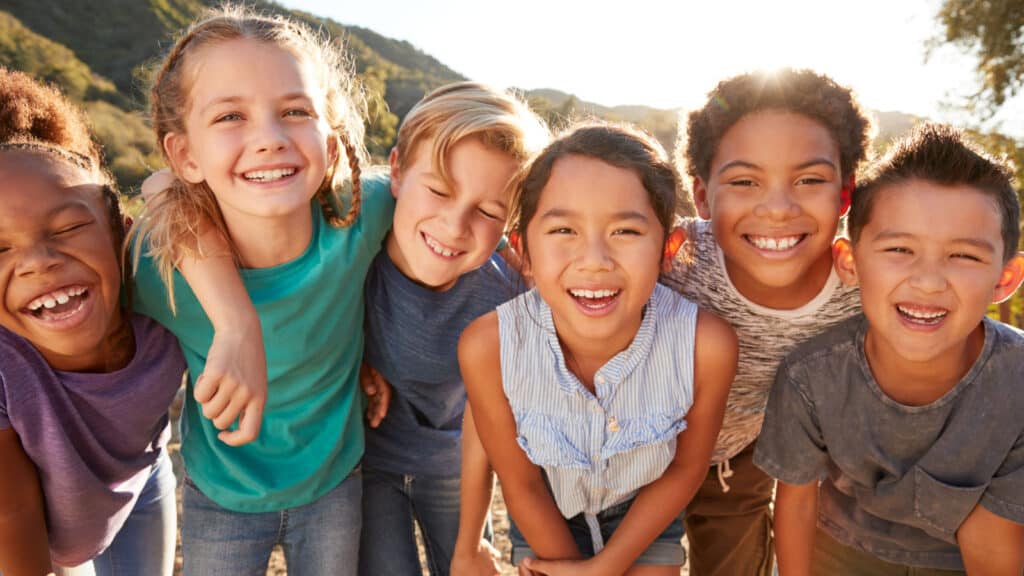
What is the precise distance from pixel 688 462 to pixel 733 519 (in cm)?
77

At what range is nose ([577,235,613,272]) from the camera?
1.77 m

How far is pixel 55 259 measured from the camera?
1.76 m

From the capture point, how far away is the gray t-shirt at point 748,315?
2131mm

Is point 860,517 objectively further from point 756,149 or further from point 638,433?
point 756,149

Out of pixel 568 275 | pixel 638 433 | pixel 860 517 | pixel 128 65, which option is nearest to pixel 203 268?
pixel 568 275

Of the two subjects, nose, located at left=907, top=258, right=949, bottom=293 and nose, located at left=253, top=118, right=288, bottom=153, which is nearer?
nose, located at left=907, top=258, right=949, bottom=293

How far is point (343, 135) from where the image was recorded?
2240 mm

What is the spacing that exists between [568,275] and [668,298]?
0.35 m

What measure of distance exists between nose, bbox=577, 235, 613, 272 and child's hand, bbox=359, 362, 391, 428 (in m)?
0.86

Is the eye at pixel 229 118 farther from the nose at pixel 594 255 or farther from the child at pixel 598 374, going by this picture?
the nose at pixel 594 255

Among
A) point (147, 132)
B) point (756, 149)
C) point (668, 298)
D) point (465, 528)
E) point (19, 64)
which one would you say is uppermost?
point (756, 149)

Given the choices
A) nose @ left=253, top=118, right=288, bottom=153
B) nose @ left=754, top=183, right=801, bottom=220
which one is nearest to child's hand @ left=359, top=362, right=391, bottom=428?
nose @ left=253, top=118, right=288, bottom=153

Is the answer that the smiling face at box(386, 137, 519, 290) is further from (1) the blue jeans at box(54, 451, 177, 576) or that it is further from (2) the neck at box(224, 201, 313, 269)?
(1) the blue jeans at box(54, 451, 177, 576)

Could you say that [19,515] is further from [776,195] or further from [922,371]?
[922,371]
